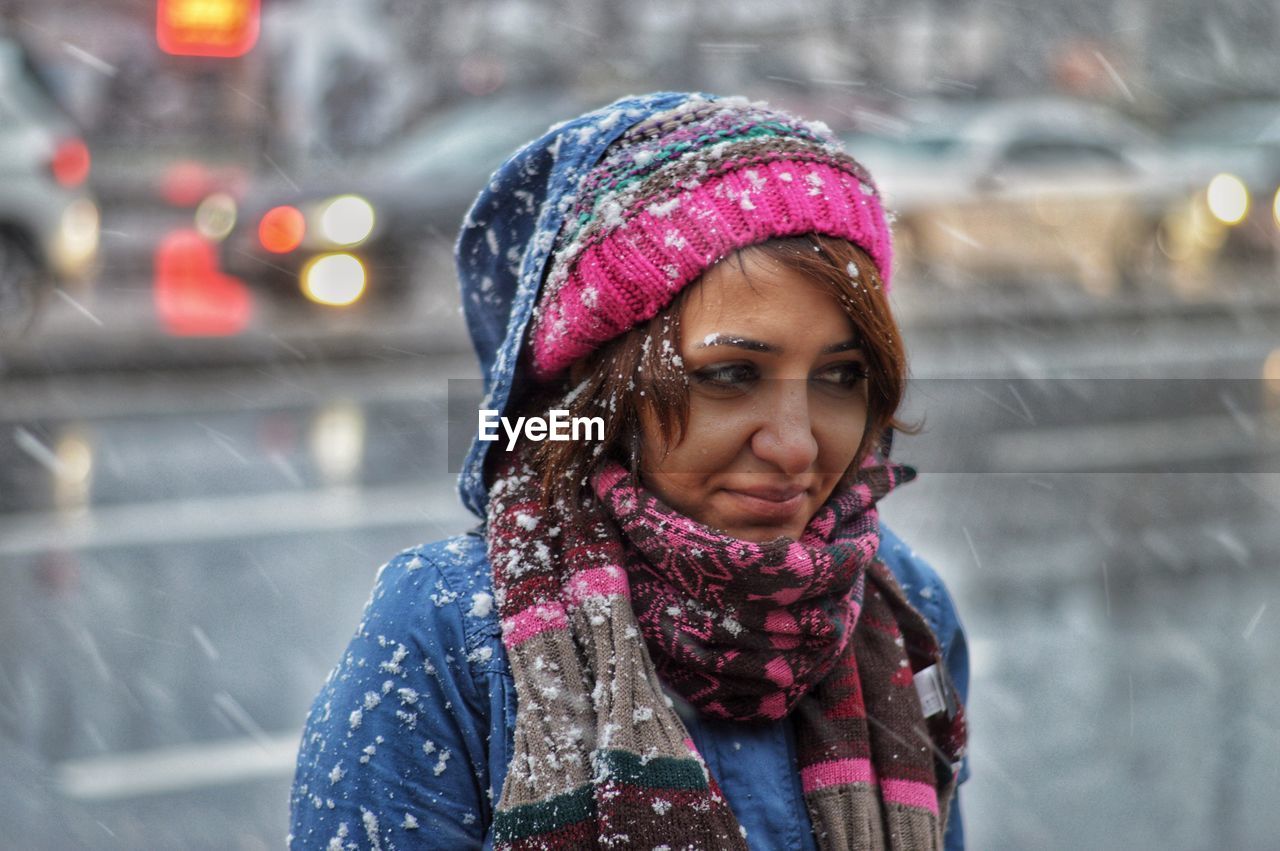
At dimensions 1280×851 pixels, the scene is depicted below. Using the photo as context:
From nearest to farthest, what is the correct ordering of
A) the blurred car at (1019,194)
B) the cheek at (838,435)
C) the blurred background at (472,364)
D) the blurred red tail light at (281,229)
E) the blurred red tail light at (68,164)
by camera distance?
1. the cheek at (838,435)
2. the blurred background at (472,364)
3. the blurred red tail light at (68,164)
4. the blurred red tail light at (281,229)
5. the blurred car at (1019,194)

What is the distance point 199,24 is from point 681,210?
12155mm

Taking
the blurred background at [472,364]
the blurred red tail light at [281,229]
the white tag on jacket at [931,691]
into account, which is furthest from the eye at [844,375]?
the blurred red tail light at [281,229]

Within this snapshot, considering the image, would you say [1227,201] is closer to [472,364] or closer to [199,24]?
[472,364]

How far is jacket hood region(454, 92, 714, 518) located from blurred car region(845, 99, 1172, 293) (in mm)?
12052

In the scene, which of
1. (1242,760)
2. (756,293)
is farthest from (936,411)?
(756,293)

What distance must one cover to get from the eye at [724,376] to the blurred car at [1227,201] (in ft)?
49.7

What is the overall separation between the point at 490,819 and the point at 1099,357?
11556mm

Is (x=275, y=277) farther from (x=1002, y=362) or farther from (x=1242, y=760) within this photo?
(x=1242, y=760)

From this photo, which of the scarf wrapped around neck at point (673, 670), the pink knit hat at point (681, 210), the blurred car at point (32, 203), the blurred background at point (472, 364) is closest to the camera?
the scarf wrapped around neck at point (673, 670)

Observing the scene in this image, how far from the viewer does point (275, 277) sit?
12.2 meters

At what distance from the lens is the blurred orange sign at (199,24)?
495 inches

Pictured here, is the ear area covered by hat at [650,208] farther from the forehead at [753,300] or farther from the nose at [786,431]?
the nose at [786,431]

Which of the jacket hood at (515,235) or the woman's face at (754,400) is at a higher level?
the jacket hood at (515,235)

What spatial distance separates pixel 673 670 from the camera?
1779 millimetres
